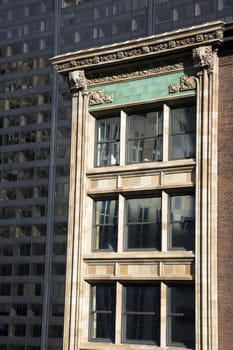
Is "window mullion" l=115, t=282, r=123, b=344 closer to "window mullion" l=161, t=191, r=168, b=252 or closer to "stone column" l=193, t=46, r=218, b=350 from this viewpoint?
"window mullion" l=161, t=191, r=168, b=252

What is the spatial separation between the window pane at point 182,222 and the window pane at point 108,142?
2788 millimetres

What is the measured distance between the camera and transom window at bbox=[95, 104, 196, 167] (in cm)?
2195

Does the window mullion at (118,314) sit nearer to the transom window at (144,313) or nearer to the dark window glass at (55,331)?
the transom window at (144,313)

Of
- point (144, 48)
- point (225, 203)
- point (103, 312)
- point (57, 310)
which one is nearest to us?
point (225, 203)

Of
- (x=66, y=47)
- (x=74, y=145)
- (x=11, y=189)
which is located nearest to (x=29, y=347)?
(x=11, y=189)

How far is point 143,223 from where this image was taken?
22.2 meters

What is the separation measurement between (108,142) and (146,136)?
149 cm

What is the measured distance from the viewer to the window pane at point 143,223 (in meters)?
21.9

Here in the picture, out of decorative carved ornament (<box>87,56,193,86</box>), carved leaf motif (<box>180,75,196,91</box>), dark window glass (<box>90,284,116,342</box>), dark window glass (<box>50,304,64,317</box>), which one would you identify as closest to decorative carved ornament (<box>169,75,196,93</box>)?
carved leaf motif (<box>180,75,196,91</box>)

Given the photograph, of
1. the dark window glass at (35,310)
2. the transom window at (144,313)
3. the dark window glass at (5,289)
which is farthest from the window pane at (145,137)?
the dark window glass at (5,289)

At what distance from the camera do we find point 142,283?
71.3ft

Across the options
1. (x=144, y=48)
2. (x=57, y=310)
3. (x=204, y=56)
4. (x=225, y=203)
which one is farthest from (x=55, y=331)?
(x=204, y=56)

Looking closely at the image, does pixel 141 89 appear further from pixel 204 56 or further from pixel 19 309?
pixel 19 309

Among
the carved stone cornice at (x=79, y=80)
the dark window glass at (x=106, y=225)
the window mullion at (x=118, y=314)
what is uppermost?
the carved stone cornice at (x=79, y=80)
